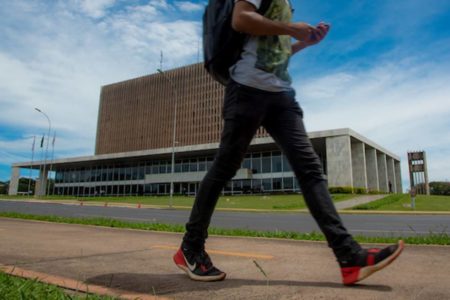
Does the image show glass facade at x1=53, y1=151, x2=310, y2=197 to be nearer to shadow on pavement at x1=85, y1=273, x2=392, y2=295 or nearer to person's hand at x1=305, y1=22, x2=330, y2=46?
shadow on pavement at x1=85, y1=273, x2=392, y2=295

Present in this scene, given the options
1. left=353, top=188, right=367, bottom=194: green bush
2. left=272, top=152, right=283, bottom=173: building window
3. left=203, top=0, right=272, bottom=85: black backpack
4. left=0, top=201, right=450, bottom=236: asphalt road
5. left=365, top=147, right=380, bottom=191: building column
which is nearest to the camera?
left=203, top=0, right=272, bottom=85: black backpack

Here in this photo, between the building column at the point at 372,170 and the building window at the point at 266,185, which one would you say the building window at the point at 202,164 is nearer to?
the building window at the point at 266,185

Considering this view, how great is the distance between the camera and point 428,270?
2488 millimetres

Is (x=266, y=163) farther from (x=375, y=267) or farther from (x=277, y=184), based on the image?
(x=375, y=267)

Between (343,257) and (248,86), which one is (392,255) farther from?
(248,86)

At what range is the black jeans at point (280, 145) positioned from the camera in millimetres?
2141

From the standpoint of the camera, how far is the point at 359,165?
42.2 metres

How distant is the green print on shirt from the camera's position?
2.21m

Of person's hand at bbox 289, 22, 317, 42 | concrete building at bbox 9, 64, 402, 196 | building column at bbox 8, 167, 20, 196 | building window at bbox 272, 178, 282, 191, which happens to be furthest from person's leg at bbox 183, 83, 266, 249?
building column at bbox 8, 167, 20, 196

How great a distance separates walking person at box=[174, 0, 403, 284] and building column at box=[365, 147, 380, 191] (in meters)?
46.4

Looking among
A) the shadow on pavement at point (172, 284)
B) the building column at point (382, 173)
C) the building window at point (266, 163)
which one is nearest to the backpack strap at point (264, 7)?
the shadow on pavement at point (172, 284)

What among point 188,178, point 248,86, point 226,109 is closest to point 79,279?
point 226,109

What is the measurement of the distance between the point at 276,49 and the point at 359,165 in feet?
141

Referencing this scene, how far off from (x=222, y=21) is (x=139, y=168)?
54.8 m
